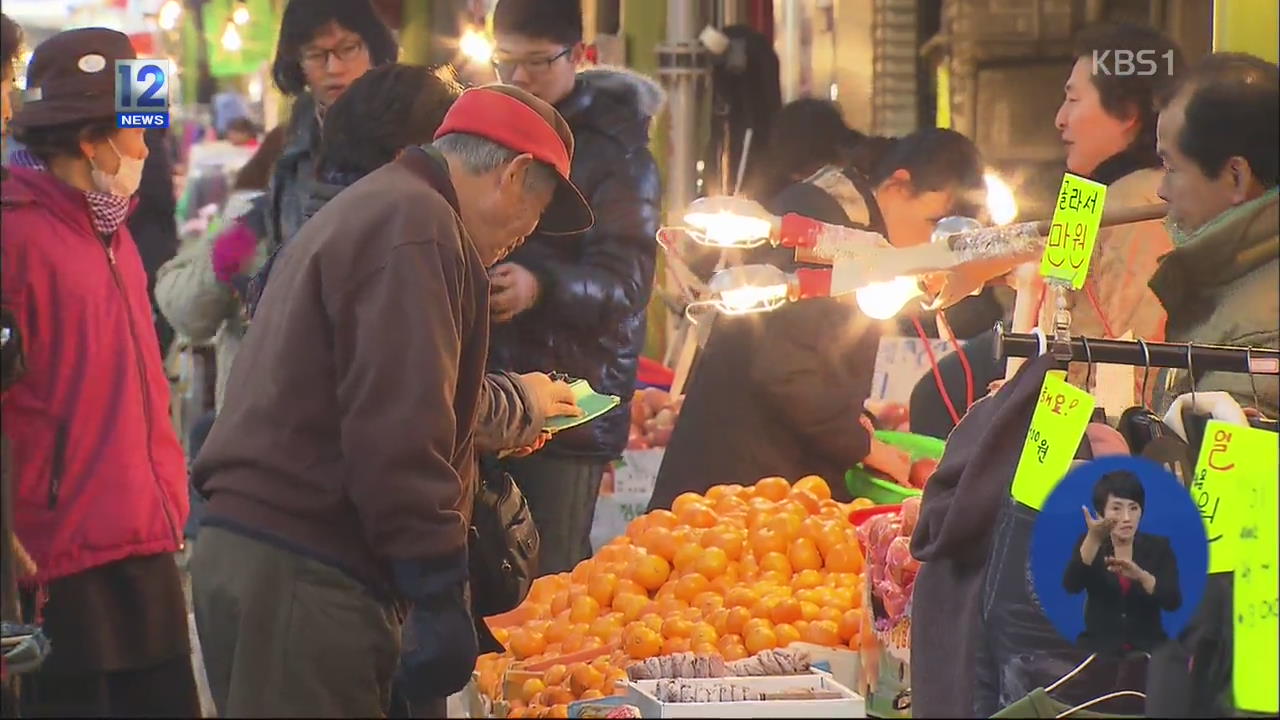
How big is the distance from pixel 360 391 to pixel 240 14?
359cm

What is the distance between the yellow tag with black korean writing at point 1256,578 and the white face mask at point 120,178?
2.38 m

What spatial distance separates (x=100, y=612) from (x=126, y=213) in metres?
0.78

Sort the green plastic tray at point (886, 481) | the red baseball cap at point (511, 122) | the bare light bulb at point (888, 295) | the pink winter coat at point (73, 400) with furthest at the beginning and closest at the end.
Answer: the green plastic tray at point (886, 481), the pink winter coat at point (73, 400), the bare light bulb at point (888, 295), the red baseball cap at point (511, 122)

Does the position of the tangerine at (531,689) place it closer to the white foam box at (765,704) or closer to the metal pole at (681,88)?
the white foam box at (765,704)

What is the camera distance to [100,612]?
3393 mm

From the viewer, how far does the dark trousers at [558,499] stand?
155 inches

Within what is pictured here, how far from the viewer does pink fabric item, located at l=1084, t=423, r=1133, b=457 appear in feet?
6.98

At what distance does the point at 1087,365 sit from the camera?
2498mm

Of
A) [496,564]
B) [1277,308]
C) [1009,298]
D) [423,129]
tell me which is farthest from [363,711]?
[1009,298]

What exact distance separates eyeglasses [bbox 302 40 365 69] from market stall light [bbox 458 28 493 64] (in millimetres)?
2191

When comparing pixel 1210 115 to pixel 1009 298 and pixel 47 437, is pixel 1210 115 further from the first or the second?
pixel 1009 298

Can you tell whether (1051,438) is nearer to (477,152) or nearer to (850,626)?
(477,152)

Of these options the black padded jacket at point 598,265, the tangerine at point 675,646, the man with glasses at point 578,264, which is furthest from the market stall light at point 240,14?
the tangerine at point 675,646

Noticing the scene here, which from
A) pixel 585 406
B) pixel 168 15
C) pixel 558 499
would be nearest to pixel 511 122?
pixel 585 406
